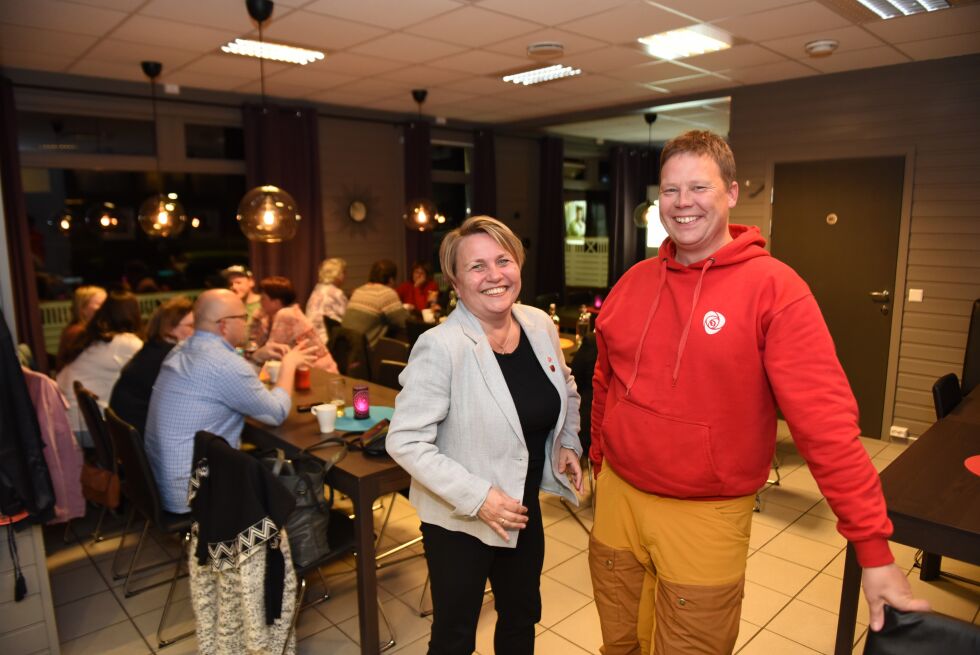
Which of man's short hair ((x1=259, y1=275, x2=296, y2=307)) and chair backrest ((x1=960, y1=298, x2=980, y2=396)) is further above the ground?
man's short hair ((x1=259, y1=275, x2=296, y2=307))

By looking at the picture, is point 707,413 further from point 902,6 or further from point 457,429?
point 902,6

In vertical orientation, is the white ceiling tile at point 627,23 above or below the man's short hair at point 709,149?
above

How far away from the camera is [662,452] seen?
1504 millimetres

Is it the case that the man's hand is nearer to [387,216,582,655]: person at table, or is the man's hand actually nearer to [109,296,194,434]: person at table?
[387,216,582,655]: person at table

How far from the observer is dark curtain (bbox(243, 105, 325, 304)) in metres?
6.24

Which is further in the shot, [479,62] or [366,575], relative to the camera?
[479,62]

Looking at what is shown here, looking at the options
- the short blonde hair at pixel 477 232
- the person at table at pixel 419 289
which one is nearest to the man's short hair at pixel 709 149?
the short blonde hair at pixel 477 232

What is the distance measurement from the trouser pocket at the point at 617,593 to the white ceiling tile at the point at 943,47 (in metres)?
4.47

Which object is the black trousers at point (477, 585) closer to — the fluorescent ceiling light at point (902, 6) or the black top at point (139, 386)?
the black top at point (139, 386)

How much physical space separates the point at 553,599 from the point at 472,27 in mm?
3364

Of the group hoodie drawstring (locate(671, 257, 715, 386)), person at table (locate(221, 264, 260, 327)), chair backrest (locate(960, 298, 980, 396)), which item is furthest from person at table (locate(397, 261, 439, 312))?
hoodie drawstring (locate(671, 257, 715, 386))

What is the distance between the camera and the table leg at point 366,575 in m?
2.37

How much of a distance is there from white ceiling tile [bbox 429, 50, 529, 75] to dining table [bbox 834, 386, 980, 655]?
372cm

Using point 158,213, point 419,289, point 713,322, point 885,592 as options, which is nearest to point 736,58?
point 419,289
